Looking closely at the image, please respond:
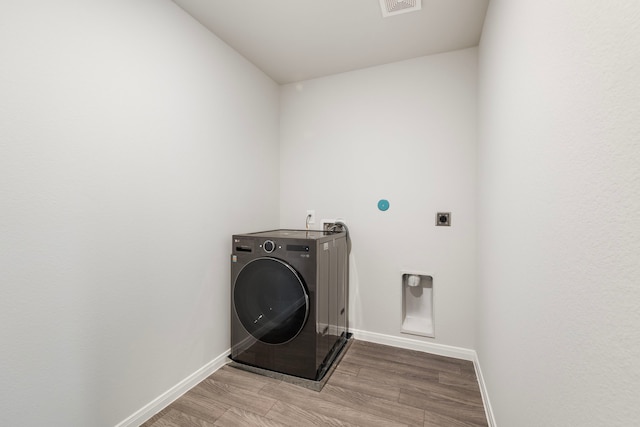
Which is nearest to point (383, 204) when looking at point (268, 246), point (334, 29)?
point (268, 246)

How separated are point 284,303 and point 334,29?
1915mm

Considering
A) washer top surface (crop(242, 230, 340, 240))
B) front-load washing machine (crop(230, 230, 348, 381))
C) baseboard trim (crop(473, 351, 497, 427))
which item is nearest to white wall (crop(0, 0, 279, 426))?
front-load washing machine (crop(230, 230, 348, 381))

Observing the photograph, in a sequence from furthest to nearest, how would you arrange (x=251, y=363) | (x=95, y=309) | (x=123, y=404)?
1. (x=251, y=363)
2. (x=123, y=404)
3. (x=95, y=309)

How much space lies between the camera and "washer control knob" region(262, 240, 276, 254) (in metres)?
1.94

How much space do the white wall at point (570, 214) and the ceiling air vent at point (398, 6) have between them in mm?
620

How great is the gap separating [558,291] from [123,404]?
6.25 feet

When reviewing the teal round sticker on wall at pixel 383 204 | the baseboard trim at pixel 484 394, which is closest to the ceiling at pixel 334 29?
the teal round sticker on wall at pixel 383 204

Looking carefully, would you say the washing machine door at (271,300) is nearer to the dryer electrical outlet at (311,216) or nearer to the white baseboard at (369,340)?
the white baseboard at (369,340)

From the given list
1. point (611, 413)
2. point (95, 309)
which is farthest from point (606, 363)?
point (95, 309)

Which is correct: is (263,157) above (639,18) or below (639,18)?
above

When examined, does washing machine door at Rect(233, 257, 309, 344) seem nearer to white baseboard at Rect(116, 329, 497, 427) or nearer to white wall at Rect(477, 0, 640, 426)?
white baseboard at Rect(116, 329, 497, 427)

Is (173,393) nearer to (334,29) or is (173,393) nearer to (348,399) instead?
(348,399)

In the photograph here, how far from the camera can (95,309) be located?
4.33ft

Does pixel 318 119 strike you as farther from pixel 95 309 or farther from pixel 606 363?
pixel 606 363
